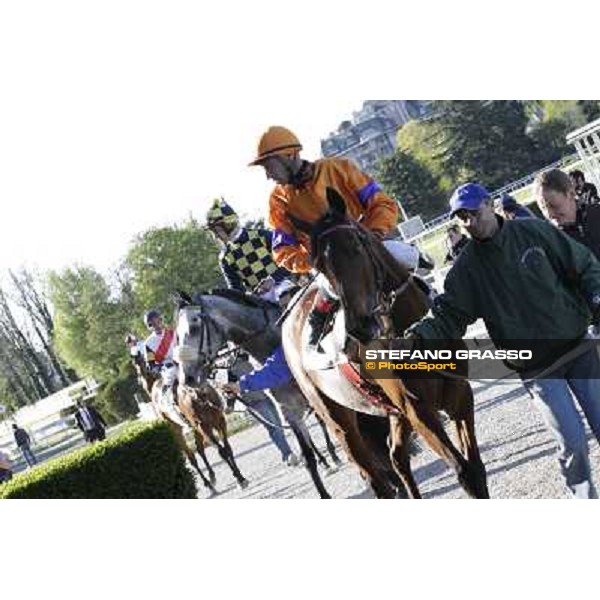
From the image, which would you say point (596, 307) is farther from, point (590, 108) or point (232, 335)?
point (232, 335)

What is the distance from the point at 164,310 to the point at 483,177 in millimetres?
2312

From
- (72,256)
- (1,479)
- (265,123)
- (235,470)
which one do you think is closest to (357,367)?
(265,123)

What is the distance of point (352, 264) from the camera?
423 centimetres

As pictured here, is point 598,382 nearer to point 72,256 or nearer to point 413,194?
point 413,194

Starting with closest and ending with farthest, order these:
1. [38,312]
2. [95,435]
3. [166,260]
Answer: [166,260] → [38,312] → [95,435]

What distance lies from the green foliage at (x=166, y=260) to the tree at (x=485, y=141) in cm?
172

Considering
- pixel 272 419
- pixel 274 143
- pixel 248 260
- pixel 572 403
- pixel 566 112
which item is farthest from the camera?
pixel 272 419

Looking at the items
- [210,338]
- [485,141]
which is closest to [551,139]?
[485,141]

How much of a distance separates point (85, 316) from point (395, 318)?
257cm

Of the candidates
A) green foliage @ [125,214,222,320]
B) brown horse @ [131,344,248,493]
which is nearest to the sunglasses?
green foliage @ [125,214,222,320]

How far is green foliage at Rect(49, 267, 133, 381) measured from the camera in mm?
6188

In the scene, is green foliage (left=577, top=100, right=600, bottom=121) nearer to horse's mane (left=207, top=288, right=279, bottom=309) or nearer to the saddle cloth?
the saddle cloth

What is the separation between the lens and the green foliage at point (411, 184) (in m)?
5.39
